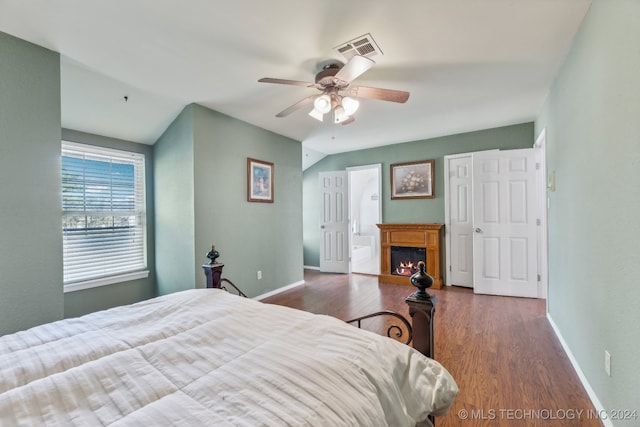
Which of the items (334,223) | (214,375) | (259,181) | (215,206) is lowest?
(214,375)

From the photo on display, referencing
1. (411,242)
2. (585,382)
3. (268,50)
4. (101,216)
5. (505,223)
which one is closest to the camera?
(585,382)

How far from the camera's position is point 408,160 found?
4.98 metres

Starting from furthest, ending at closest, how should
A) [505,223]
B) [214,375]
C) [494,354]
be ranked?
[505,223] → [494,354] → [214,375]

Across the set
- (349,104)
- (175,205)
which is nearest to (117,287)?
(175,205)

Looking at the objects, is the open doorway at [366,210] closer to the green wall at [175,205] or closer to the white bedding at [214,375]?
the green wall at [175,205]

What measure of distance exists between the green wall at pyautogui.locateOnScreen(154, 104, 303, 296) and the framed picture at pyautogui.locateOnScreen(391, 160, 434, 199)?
7.13 ft

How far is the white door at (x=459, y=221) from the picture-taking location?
4398 millimetres

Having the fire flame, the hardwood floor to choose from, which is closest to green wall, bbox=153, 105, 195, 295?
the hardwood floor

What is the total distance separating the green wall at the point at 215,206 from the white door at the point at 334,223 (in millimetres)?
1581

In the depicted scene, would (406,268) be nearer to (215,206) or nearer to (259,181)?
(259,181)

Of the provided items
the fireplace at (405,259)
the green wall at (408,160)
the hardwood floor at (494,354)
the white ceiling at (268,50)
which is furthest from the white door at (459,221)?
the white ceiling at (268,50)

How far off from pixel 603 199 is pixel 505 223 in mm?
2603

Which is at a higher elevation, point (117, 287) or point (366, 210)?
point (366, 210)

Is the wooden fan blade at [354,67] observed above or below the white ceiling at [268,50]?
below
